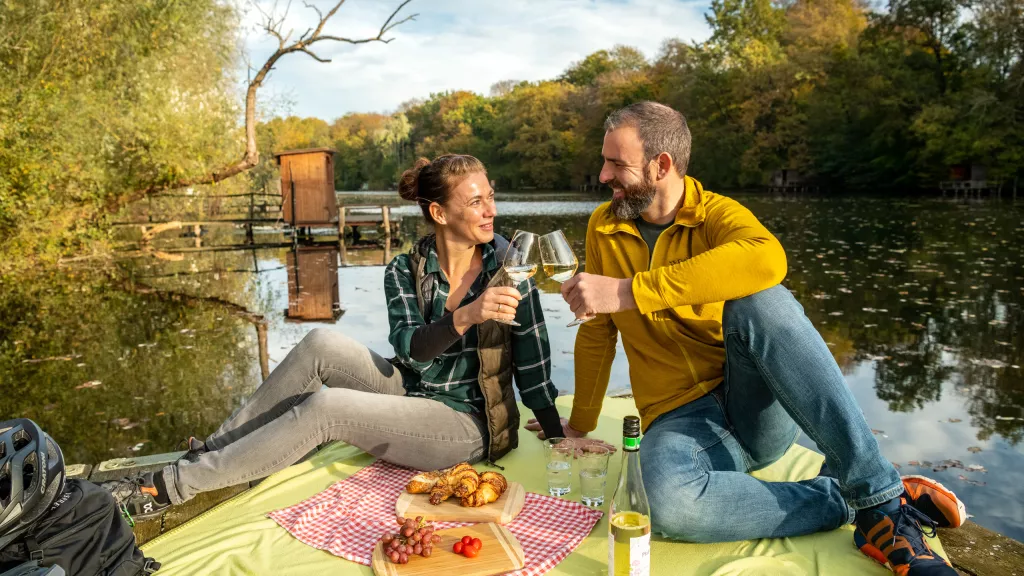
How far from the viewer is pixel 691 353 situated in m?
3.16

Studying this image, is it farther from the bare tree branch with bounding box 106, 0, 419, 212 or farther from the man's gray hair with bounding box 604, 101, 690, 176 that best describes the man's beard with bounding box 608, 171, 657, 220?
the bare tree branch with bounding box 106, 0, 419, 212

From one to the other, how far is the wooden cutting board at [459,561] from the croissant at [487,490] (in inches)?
8.1

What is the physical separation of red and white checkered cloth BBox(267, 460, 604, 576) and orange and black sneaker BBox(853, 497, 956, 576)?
102 centimetres

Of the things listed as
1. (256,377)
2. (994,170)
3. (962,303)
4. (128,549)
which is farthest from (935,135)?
(128,549)

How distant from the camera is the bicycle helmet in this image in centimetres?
212

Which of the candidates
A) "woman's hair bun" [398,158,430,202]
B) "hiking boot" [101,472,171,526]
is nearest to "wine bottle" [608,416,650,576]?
"woman's hair bun" [398,158,430,202]

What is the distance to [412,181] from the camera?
3.76m

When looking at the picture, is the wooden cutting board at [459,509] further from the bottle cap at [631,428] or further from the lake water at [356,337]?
the lake water at [356,337]

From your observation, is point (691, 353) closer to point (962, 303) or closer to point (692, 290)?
point (692, 290)

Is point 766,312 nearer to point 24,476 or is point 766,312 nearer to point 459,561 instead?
point 459,561

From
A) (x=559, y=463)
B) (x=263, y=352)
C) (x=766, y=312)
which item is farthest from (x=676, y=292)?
(x=263, y=352)

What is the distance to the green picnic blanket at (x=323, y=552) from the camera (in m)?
2.71

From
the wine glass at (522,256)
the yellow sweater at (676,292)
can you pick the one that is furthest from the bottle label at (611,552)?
the wine glass at (522,256)

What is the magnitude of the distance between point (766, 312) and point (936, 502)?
1098 millimetres
